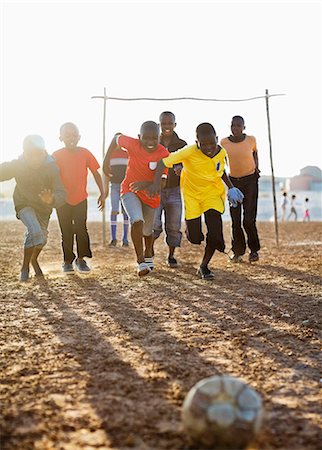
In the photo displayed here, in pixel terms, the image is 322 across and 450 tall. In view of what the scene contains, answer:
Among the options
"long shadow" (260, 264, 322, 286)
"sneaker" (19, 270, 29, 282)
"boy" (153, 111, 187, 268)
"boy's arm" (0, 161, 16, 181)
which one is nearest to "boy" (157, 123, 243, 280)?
"boy" (153, 111, 187, 268)

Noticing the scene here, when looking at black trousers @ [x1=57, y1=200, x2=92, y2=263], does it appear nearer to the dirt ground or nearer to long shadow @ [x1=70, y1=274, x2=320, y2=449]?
the dirt ground

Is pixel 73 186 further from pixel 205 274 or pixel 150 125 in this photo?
pixel 205 274

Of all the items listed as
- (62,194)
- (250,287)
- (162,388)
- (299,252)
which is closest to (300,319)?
(250,287)

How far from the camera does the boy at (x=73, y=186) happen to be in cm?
704

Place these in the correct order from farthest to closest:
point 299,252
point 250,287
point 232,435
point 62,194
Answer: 1. point 299,252
2. point 62,194
3. point 250,287
4. point 232,435

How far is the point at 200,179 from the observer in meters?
6.62

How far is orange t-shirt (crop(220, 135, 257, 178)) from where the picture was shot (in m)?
7.99

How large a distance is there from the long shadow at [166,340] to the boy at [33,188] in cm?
69

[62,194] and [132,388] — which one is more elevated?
[62,194]

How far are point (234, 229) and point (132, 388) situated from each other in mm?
5596

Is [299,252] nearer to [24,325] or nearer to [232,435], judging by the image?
[24,325]

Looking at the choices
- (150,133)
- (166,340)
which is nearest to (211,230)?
(150,133)

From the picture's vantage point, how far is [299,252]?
1020 centimetres

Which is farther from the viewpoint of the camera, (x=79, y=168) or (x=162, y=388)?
(x=79, y=168)
